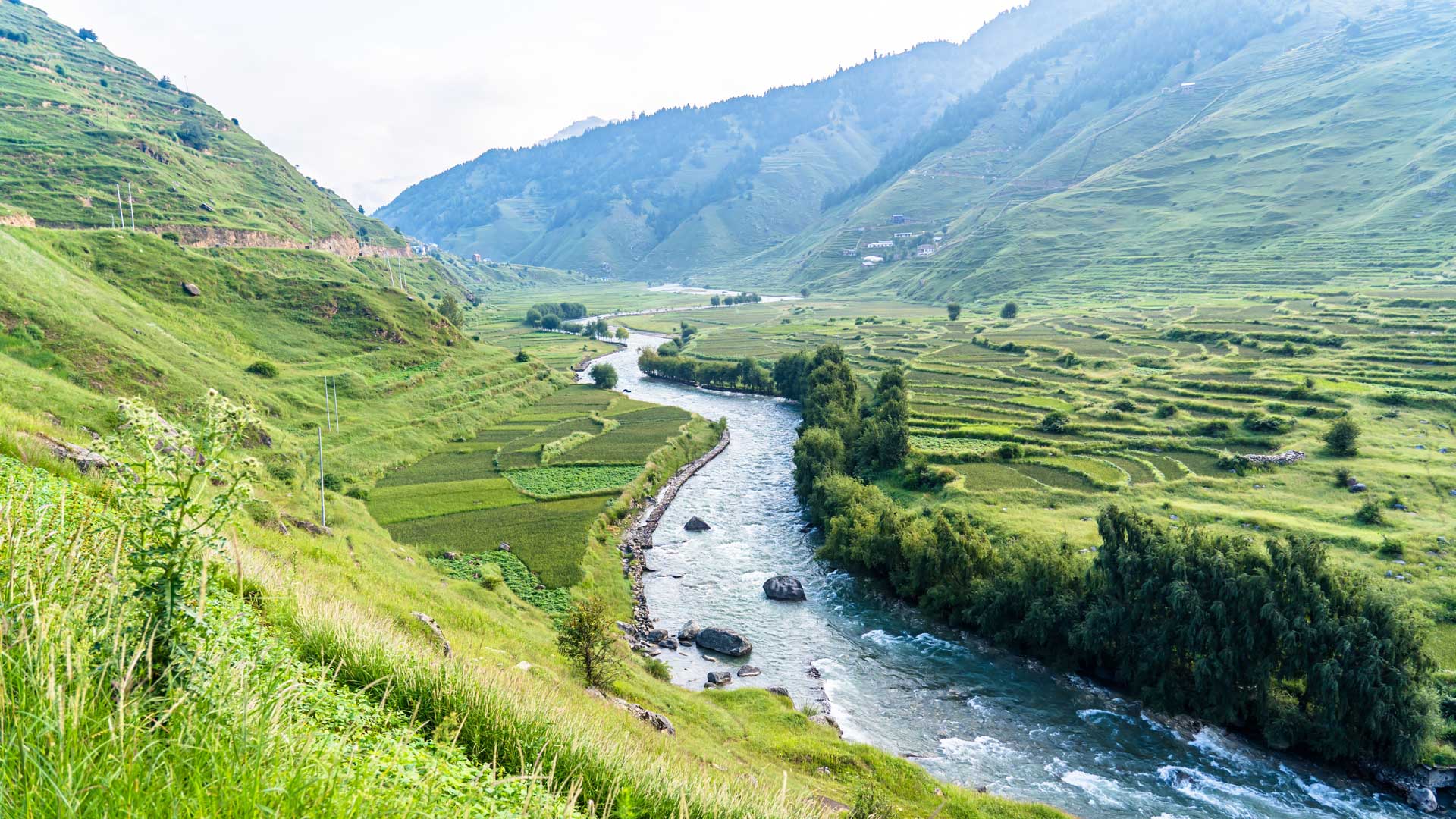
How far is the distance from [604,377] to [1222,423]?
319ft

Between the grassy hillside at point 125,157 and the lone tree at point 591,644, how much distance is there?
119 metres

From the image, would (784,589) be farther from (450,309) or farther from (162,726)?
(450,309)

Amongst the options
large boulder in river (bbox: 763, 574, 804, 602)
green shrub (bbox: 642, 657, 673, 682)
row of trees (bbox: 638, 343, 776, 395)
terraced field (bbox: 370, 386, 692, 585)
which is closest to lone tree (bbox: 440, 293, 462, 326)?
row of trees (bbox: 638, 343, 776, 395)

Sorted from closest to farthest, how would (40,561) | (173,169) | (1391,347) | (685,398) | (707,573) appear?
(40,561)
(707,573)
(1391,347)
(685,398)
(173,169)

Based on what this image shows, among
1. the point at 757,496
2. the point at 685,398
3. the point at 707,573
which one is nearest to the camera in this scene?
the point at 707,573

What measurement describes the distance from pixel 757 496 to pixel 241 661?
67.0 metres

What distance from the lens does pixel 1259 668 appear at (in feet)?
117

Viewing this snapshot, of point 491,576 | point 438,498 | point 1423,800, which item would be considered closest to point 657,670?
point 491,576

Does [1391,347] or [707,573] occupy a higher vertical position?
[1391,347]

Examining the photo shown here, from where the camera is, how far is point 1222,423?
75.0 metres

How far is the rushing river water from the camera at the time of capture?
3272 centimetres

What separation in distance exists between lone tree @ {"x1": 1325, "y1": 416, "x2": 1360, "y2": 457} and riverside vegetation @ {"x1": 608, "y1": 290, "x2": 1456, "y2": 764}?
0.66ft

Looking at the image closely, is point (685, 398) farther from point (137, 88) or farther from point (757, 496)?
point (137, 88)

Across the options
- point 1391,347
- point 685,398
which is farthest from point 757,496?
point 1391,347
